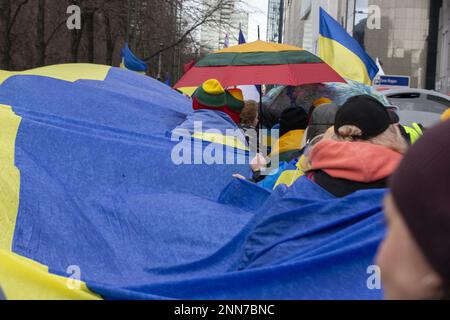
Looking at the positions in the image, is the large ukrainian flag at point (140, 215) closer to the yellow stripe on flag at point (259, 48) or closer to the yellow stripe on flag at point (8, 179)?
the yellow stripe on flag at point (8, 179)

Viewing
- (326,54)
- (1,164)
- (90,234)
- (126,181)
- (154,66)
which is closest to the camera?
(90,234)

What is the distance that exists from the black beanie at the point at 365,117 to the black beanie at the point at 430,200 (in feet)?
7.58

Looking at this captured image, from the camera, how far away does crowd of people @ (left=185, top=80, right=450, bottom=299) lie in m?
1.04

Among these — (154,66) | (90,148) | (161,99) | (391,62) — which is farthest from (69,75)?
(391,62)

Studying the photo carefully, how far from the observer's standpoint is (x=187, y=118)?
22.4 feet

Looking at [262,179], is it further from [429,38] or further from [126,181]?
[429,38]

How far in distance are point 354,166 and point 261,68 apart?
4.22 meters

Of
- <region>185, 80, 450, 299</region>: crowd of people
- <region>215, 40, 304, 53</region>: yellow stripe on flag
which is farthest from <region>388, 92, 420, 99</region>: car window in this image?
<region>215, 40, 304, 53</region>: yellow stripe on flag

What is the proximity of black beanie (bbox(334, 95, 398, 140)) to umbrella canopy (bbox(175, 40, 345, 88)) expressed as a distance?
3.29m

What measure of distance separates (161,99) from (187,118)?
0.81 m

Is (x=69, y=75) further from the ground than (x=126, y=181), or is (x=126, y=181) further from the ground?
(x=69, y=75)

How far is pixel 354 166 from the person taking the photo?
3.09 metres

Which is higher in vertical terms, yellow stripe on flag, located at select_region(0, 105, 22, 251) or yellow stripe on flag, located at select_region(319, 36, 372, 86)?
yellow stripe on flag, located at select_region(319, 36, 372, 86)

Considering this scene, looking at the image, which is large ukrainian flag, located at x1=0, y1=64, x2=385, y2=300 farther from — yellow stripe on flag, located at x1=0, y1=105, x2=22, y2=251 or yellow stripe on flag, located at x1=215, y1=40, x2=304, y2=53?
yellow stripe on flag, located at x1=215, y1=40, x2=304, y2=53
